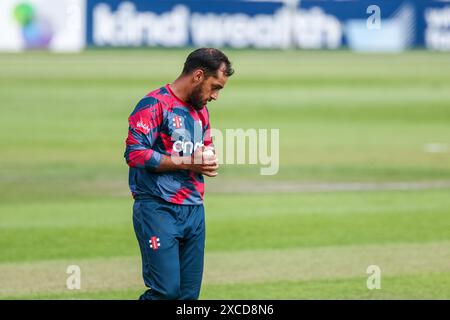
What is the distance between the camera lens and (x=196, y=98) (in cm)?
767

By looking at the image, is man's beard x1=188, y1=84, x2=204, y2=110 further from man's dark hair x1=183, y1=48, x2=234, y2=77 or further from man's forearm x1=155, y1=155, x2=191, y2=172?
man's forearm x1=155, y1=155, x2=191, y2=172

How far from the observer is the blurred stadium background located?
37.6ft

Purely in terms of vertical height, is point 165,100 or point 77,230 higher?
point 165,100

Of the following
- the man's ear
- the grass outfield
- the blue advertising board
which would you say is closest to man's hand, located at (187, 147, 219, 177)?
the man's ear

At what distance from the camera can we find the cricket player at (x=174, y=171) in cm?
751

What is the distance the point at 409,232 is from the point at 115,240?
134 inches

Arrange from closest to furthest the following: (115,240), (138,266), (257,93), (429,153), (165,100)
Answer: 1. (165,100)
2. (138,266)
3. (115,240)
4. (429,153)
5. (257,93)

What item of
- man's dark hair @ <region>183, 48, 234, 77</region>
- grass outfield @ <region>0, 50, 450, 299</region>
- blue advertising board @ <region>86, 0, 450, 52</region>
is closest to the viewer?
man's dark hair @ <region>183, 48, 234, 77</region>

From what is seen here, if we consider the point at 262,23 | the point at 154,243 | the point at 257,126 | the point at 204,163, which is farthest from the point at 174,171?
the point at 262,23

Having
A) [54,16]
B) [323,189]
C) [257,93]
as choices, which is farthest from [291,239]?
[54,16]

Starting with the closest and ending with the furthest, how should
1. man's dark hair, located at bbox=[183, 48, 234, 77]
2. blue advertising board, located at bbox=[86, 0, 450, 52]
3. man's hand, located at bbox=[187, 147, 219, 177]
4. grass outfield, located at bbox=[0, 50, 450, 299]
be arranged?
man's hand, located at bbox=[187, 147, 219, 177] < man's dark hair, located at bbox=[183, 48, 234, 77] < grass outfield, located at bbox=[0, 50, 450, 299] < blue advertising board, located at bbox=[86, 0, 450, 52]

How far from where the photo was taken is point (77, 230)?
1351cm

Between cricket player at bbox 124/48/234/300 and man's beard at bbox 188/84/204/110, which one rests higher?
man's beard at bbox 188/84/204/110
